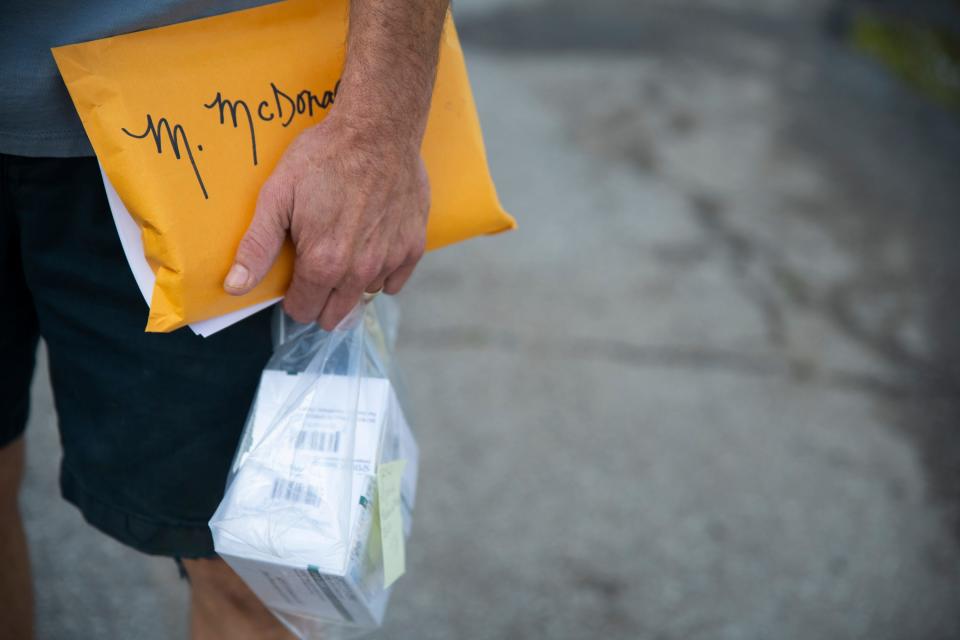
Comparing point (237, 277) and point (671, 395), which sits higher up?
point (237, 277)

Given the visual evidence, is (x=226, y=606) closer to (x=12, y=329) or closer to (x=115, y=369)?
(x=115, y=369)

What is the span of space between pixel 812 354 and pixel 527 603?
1.44 m

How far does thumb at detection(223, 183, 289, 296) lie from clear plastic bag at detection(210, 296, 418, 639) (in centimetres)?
17

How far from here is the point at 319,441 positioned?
3.46ft

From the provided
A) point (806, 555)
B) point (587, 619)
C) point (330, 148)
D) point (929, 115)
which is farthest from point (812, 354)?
point (929, 115)

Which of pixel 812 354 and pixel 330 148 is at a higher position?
pixel 330 148

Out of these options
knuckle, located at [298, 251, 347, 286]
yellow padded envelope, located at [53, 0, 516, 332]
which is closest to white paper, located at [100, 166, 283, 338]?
yellow padded envelope, located at [53, 0, 516, 332]

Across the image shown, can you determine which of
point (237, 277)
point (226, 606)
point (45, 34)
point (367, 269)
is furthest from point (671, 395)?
point (45, 34)

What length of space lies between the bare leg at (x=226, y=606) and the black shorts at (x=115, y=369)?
9 cm

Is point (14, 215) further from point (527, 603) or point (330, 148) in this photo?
point (527, 603)

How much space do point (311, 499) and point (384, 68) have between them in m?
0.51

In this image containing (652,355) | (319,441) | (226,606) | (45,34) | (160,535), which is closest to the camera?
(45,34)

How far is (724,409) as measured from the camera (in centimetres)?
259

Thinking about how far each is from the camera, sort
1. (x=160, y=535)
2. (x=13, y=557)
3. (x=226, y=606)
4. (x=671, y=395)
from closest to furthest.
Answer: (x=160, y=535)
(x=226, y=606)
(x=13, y=557)
(x=671, y=395)
